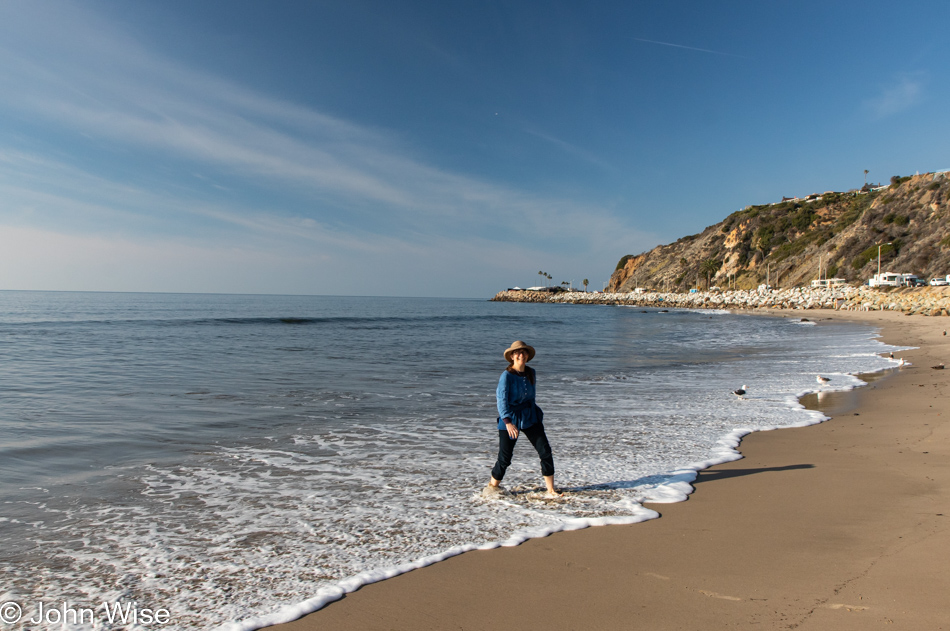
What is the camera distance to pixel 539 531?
4.16 m

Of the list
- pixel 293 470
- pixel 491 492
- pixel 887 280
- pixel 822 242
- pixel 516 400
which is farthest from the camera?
pixel 822 242

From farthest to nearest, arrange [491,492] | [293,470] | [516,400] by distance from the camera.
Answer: [293,470] → [491,492] → [516,400]

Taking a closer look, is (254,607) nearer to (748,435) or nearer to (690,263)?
(748,435)

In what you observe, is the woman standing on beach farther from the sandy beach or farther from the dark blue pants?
the sandy beach

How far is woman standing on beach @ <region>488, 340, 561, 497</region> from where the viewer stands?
184 inches

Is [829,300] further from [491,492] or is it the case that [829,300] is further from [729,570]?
[729,570]

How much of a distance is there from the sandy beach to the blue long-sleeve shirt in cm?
106

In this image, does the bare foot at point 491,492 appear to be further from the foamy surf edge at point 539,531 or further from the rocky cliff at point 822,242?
the rocky cliff at point 822,242

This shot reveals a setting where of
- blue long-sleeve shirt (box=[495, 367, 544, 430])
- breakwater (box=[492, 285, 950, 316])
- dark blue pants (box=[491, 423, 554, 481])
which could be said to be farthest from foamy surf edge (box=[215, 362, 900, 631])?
breakwater (box=[492, 285, 950, 316])

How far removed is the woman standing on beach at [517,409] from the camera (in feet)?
15.4

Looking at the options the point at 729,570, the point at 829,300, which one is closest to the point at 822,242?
the point at 829,300

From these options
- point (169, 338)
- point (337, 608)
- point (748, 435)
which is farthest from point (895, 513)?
point (169, 338)

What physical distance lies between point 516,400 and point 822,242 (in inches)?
3836

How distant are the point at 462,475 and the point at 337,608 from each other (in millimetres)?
2674
